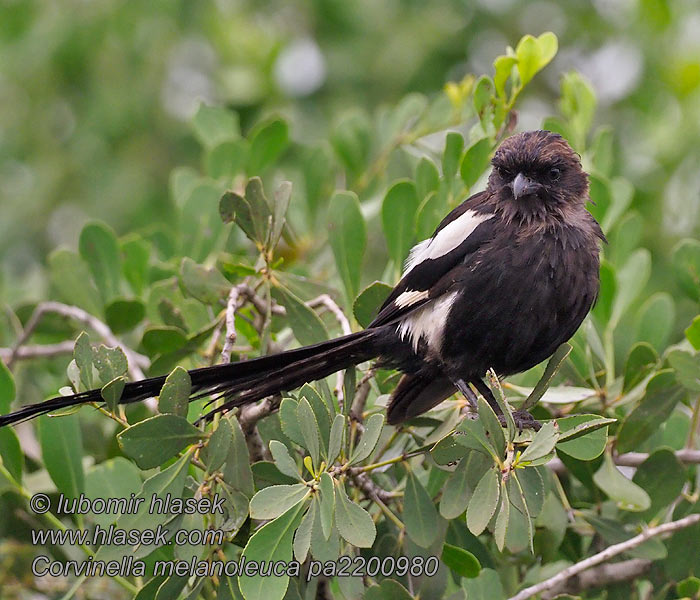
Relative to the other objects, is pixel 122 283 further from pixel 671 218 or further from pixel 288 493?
pixel 671 218

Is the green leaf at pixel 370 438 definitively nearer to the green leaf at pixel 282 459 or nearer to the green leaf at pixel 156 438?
the green leaf at pixel 282 459

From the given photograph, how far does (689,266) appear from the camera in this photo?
2.96 m

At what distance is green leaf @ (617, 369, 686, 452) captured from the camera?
2.62m

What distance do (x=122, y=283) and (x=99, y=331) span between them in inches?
14.1

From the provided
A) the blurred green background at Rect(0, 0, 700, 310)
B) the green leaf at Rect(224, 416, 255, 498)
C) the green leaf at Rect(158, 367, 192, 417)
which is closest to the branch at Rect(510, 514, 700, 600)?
the green leaf at Rect(224, 416, 255, 498)

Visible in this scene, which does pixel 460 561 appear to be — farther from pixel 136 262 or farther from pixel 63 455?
pixel 136 262

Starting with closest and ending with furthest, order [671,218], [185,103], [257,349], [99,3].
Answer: [257,349]
[671,218]
[99,3]
[185,103]

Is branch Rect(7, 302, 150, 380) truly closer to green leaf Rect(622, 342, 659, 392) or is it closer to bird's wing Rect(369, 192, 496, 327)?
bird's wing Rect(369, 192, 496, 327)

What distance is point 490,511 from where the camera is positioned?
1994mm

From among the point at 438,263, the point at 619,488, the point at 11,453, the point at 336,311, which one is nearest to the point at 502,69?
the point at 438,263

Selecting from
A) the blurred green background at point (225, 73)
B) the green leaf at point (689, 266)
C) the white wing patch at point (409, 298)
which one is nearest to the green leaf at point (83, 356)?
the white wing patch at point (409, 298)

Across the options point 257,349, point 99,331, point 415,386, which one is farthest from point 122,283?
point 415,386

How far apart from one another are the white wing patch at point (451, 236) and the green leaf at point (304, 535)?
0.94 meters

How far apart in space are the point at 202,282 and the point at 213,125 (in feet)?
4.10
